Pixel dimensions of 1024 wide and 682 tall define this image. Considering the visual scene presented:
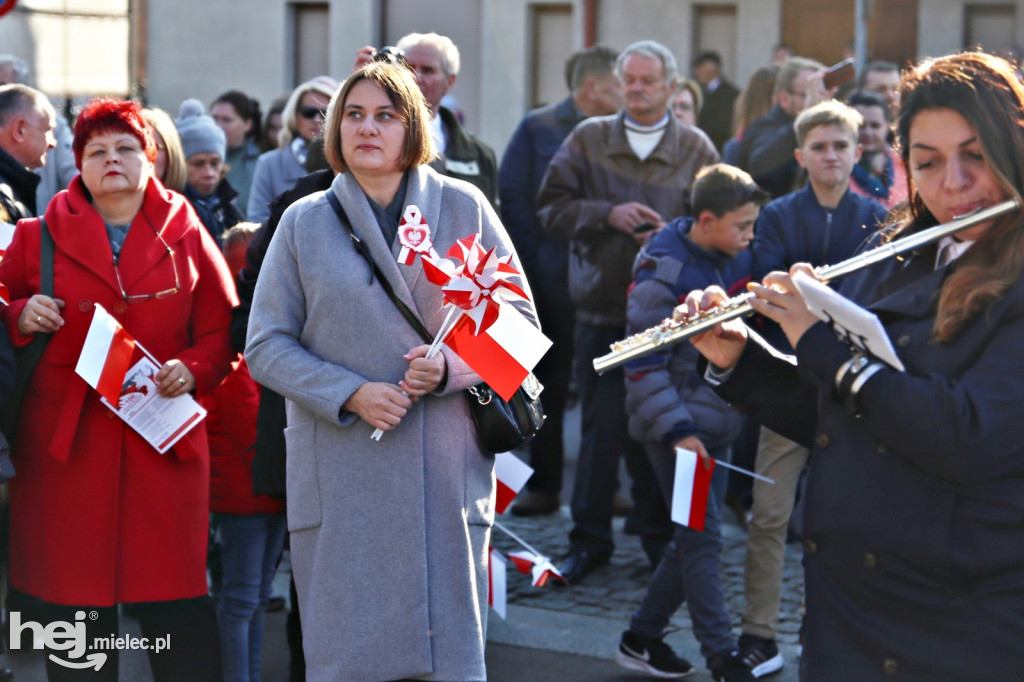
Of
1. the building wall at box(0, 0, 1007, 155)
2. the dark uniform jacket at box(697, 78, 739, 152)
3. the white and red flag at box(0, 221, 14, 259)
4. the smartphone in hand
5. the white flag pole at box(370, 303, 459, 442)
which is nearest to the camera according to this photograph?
the white flag pole at box(370, 303, 459, 442)

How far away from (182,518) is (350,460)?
0.99 metres

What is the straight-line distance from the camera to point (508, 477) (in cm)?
438

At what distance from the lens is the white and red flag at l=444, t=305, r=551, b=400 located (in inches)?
129

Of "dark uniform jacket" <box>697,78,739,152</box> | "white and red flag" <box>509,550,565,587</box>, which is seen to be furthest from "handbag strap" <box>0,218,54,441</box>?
"dark uniform jacket" <box>697,78,739,152</box>

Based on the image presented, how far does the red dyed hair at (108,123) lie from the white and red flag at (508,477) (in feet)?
4.95

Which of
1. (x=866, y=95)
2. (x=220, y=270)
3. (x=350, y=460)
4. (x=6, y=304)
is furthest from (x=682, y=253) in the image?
(x=866, y=95)

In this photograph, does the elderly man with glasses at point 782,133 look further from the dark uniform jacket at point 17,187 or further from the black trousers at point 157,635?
the black trousers at point 157,635

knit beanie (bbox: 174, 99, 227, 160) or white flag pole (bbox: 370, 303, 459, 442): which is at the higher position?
knit beanie (bbox: 174, 99, 227, 160)

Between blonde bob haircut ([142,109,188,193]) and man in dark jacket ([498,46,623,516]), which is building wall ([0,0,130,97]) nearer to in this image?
man in dark jacket ([498,46,623,516])

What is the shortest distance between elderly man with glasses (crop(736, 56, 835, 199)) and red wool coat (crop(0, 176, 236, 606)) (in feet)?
12.5

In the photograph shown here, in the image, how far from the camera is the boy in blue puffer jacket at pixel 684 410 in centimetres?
488

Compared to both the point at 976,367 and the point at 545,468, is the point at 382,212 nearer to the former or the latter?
the point at 976,367

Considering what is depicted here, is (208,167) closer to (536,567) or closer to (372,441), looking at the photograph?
(536,567)

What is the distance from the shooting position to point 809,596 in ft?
9.34
